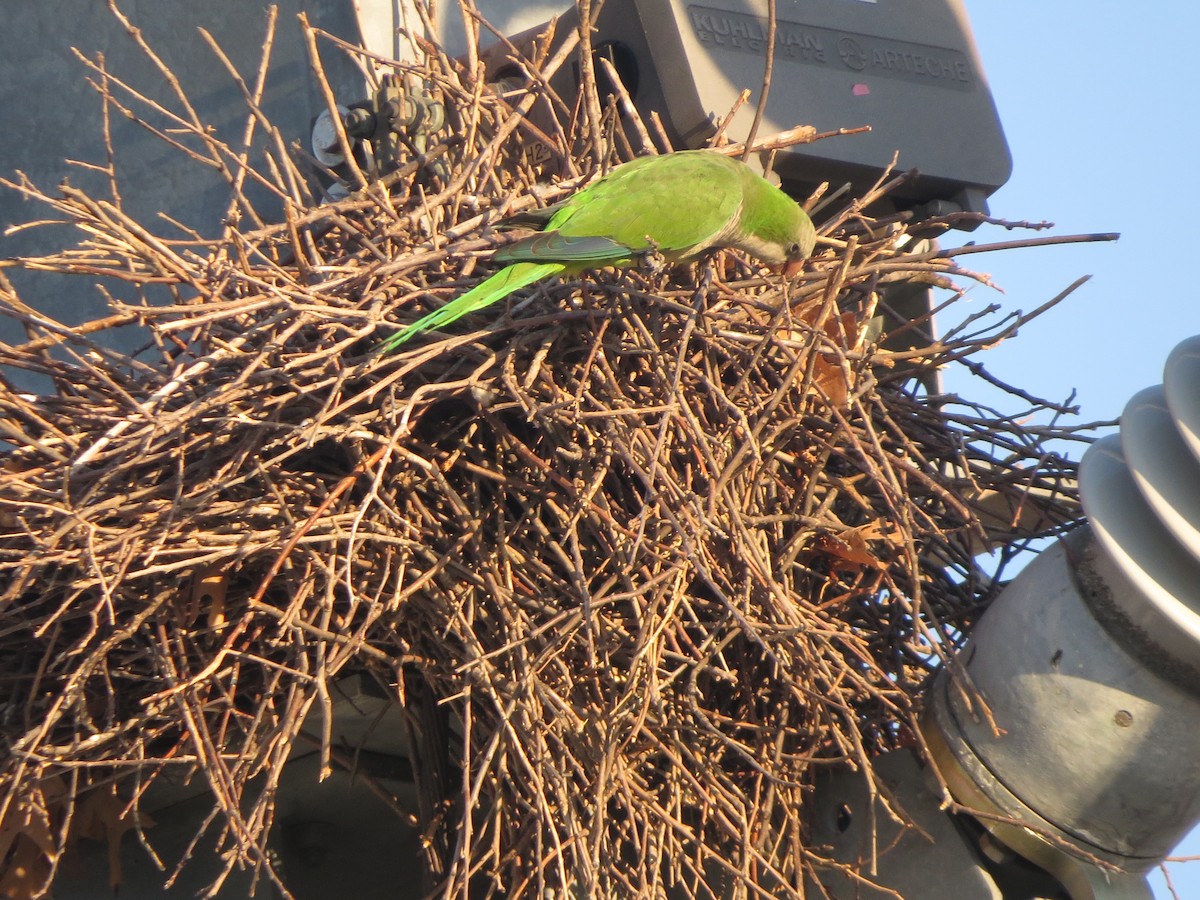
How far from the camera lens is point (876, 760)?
211 centimetres

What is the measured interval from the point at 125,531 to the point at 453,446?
19.8 inches

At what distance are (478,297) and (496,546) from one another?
0.37m

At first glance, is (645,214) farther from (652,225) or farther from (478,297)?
(478,297)

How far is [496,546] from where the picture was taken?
2109 millimetres

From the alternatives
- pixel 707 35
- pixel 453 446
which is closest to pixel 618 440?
pixel 453 446

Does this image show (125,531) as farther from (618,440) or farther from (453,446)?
(618,440)

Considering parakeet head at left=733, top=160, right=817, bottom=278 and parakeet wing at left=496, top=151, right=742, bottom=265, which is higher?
parakeet wing at left=496, top=151, right=742, bottom=265

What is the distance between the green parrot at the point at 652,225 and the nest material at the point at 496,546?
0.08 m

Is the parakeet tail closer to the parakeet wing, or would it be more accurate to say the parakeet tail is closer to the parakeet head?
the parakeet wing

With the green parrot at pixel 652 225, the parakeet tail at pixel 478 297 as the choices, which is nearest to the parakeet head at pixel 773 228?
the green parrot at pixel 652 225

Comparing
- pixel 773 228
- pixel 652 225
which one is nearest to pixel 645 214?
pixel 652 225

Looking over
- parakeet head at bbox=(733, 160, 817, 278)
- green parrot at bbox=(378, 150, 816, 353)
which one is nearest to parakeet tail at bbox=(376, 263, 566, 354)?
green parrot at bbox=(378, 150, 816, 353)

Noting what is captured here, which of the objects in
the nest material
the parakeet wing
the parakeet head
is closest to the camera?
the nest material

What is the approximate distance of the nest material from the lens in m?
1.98
